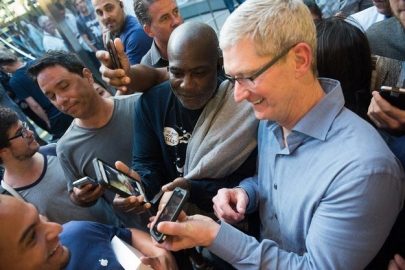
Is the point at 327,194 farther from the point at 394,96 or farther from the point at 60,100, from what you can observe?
the point at 60,100

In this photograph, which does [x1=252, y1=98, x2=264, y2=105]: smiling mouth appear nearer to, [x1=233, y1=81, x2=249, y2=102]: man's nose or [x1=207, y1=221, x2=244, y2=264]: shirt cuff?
[x1=233, y1=81, x2=249, y2=102]: man's nose

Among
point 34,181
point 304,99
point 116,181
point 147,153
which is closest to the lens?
point 304,99

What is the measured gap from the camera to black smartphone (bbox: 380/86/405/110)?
111 centimetres

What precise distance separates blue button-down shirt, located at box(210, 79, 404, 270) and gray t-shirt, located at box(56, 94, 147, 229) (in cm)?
98

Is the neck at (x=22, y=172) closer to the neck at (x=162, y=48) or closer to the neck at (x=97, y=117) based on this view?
the neck at (x=97, y=117)

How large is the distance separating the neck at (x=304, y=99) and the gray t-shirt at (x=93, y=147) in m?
1.11

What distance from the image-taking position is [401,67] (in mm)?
1311

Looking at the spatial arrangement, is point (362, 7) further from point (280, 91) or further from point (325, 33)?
point (280, 91)

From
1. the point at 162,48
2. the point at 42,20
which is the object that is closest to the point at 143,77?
the point at 162,48

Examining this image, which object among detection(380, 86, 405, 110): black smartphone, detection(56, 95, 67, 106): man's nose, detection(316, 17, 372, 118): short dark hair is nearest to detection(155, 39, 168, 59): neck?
detection(56, 95, 67, 106): man's nose

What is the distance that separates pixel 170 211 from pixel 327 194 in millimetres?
490

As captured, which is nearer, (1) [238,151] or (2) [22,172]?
(1) [238,151]

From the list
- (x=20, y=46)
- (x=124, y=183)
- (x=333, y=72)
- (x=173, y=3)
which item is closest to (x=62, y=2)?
(x=20, y=46)

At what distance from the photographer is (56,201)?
1.97 m
